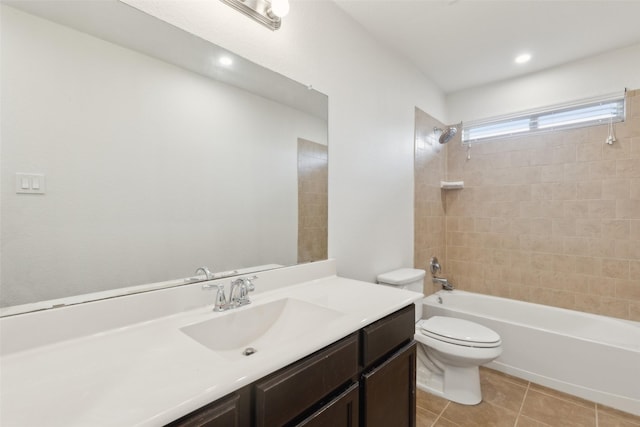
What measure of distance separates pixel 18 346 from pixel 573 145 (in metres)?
3.54

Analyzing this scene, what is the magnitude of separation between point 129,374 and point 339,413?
2.03 ft

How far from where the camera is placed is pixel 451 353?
71.6 inches

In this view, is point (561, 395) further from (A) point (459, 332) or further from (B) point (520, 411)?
(A) point (459, 332)

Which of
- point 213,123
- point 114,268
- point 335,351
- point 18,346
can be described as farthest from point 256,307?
point 213,123

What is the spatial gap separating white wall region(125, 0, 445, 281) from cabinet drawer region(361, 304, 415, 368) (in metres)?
0.59

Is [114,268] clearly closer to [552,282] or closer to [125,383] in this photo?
[125,383]

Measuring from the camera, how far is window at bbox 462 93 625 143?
2285mm

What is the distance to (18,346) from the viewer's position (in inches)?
29.2

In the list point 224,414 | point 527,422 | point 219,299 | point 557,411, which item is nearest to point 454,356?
point 527,422

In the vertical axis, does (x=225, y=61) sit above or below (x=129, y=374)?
above

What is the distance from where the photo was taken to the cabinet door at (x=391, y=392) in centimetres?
103

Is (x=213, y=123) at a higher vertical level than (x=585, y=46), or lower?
lower

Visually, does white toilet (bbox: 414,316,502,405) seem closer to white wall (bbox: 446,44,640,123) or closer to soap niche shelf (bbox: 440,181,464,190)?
soap niche shelf (bbox: 440,181,464,190)

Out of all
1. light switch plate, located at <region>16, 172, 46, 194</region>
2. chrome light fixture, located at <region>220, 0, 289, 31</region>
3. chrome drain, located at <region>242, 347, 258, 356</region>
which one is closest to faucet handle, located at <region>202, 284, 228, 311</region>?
chrome drain, located at <region>242, 347, 258, 356</region>
